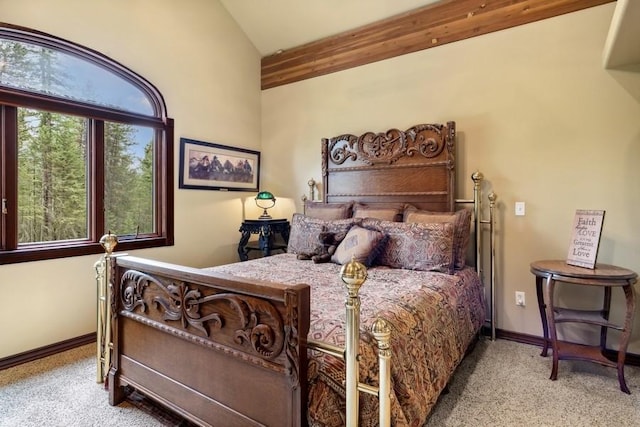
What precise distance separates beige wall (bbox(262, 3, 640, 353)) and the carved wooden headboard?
164mm

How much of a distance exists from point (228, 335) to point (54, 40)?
9.25ft

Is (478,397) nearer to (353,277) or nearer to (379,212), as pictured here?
(353,277)

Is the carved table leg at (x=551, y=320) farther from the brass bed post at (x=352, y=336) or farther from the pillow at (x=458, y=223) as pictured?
the brass bed post at (x=352, y=336)

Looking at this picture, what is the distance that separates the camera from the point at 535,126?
9.19 ft

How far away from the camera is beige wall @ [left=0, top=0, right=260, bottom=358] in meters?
2.59

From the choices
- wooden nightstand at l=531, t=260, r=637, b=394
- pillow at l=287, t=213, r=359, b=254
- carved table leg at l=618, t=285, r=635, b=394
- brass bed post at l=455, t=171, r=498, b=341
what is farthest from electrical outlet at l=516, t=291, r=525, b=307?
pillow at l=287, t=213, r=359, b=254

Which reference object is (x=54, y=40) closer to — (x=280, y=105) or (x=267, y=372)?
(x=280, y=105)

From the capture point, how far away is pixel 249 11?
394cm

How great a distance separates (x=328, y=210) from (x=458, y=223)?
127cm

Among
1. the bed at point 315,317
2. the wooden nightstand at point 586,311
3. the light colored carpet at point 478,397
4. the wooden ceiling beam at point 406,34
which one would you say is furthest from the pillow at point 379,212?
the wooden ceiling beam at point 406,34

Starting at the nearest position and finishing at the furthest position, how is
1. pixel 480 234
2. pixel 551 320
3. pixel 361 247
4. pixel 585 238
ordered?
pixel 551 320, pixel 585 238, pixel 361 247, pixel 480 234

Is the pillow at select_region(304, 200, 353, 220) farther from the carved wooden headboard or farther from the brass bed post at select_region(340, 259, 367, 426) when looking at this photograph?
the brass bed post at select_region(340, 259, 367, 426)

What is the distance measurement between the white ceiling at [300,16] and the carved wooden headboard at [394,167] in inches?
48.2

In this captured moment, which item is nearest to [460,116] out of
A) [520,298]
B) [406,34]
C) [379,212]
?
[406,34]
